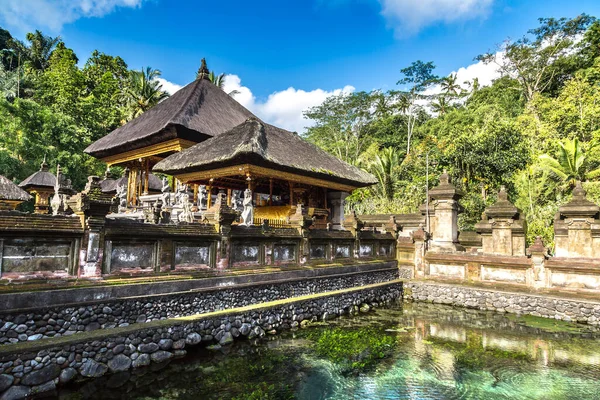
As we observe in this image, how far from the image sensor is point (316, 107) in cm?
4522

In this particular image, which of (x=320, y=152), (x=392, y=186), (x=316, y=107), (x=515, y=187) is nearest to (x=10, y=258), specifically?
(x=320, y=152)

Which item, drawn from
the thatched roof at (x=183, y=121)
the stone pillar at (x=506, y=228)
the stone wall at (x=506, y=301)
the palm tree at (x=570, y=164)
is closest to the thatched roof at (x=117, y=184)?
the thatched roof at (x=183, y=121)

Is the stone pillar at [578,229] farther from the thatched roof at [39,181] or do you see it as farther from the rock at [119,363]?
the thatched roof at [39,181]

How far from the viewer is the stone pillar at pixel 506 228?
43.5 ft

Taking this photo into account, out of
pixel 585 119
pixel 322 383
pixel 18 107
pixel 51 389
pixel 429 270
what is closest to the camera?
pixel 51 389

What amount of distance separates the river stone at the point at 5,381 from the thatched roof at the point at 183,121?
12109mm

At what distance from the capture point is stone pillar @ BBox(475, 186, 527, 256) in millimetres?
13258

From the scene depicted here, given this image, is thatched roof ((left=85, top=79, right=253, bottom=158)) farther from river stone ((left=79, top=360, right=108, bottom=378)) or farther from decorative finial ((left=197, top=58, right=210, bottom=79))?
river stone ((left=79, top=360, right=108, bottom=378))

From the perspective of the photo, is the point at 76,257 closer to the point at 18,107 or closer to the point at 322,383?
the point at 322,383

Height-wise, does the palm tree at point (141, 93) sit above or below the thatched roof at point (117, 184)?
above

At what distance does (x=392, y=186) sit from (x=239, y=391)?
2343 cm

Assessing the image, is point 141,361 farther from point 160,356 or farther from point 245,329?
point 245,329

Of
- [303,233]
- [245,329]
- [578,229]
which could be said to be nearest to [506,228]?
[578,229]

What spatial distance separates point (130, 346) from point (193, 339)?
1.30 metres
